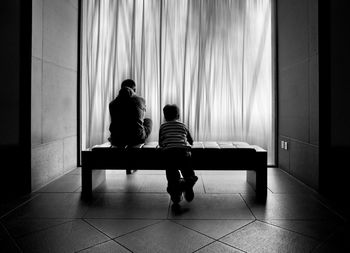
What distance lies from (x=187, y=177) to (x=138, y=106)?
3.51 ft

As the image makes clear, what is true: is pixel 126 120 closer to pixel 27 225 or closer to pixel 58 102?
pixel 58 102

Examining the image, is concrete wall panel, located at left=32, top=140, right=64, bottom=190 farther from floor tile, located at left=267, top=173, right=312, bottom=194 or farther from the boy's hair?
floor tile, located at left=267, top=173, right=312, bottom=194

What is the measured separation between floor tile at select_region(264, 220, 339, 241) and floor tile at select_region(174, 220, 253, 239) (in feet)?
0.94

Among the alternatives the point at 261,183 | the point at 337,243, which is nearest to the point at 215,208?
the point at 261,183

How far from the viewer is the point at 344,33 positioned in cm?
276

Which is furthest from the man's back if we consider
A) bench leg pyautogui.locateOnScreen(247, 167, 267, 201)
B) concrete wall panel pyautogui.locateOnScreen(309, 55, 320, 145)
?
concrete wall panel pyautogui.locateOnScreen(309, 55, 320, 145)

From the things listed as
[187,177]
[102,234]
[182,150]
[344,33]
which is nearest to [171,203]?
[187,177]

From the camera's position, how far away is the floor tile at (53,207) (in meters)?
2.36

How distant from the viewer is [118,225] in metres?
2.15

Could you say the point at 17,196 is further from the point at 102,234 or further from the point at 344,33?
the point at 344,33

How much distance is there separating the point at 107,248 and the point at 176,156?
118cm

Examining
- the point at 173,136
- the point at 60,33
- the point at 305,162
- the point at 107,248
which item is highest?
the point at 60,33

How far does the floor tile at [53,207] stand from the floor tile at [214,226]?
38.7 inches

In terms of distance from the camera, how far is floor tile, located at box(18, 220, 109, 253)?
1768 millimetres
